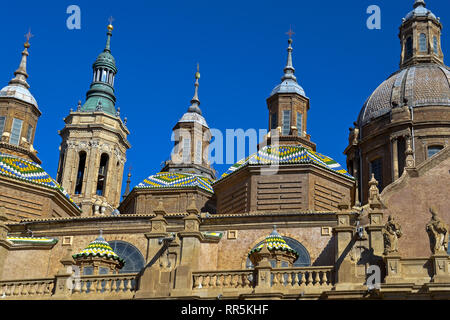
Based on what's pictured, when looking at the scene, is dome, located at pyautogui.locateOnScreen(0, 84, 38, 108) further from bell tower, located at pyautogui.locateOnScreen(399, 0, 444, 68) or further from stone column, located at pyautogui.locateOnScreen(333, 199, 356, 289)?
stone column, located at pyautogui.locateOnScreen(333, 199, 356, 289)

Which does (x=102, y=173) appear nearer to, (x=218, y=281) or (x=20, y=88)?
(x=20, y=88)

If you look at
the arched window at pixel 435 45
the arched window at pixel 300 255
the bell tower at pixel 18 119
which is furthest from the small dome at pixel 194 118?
the arched window at pixel 300 255

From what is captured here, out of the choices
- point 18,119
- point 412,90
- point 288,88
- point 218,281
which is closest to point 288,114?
point 288,88

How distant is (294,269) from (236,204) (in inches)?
440

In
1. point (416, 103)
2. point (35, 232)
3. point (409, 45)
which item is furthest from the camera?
point (409, 45)

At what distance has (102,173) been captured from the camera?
180 ft

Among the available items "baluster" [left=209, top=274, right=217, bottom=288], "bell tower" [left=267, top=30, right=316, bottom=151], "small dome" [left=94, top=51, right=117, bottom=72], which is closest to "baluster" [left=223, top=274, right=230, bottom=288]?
"baluster" [left=209, top=274, right=217, bottom=288]

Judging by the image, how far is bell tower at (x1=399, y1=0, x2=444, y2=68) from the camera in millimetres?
49781

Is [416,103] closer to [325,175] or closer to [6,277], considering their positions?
[325,175]

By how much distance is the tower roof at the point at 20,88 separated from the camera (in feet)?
151

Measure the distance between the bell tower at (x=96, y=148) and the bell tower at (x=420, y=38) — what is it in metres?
20.9

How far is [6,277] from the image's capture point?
103ft
